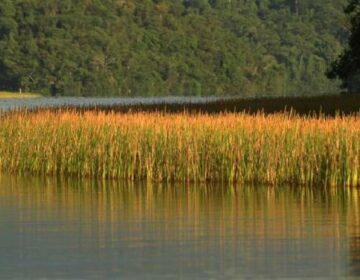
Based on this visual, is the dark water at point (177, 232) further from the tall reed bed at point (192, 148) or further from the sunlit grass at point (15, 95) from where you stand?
the sunlit grass at point (15, 95)

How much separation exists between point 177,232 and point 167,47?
384 feet

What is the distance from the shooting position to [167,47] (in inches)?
5295

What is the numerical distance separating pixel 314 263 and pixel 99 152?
1326 cm

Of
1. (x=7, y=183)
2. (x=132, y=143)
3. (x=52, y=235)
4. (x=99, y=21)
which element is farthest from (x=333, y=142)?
(x=99, y=21)

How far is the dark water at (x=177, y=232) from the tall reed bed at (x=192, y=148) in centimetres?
85

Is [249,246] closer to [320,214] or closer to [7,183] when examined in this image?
[320,214]

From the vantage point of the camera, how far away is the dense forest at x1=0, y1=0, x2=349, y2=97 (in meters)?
116

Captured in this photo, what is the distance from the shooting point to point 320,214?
66.4 feet

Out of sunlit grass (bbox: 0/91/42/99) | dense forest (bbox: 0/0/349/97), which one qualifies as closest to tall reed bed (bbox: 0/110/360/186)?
sunlit grass (bbox: 0/91/42/99)

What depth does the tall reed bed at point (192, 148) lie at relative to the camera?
24922mm

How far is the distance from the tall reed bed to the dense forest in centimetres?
8275

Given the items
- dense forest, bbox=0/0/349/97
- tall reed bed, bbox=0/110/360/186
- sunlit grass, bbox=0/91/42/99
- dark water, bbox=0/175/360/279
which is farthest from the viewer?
dense forest, bbox=0/0/349/97

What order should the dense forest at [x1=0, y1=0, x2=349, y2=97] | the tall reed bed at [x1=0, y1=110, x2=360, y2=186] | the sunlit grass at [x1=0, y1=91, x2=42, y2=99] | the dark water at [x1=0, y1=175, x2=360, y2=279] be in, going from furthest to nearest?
1. the dense forest at [x1=0, y1=0, x2=349, y2=97]
2. the sunlit grass at [x1=0, y1=91, x2=42, y2=99]
3. the tall reed bed at [x1=0, y1=110, x2=360, y2=186]
4. the dark water at [x1=0, y1=175, x2=360, y2=279]

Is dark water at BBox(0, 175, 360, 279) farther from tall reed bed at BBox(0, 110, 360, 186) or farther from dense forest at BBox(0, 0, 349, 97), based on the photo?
dense forest at BBox(0, 0, 349, 97)
